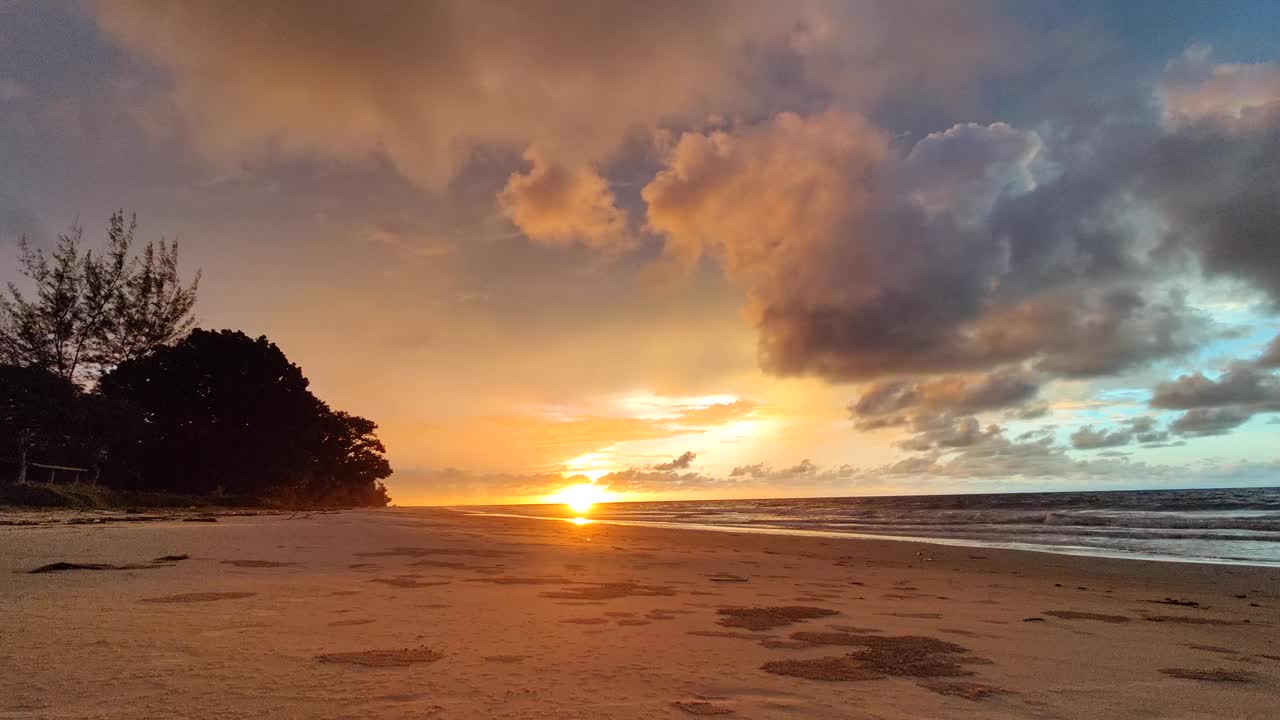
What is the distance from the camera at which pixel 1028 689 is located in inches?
159

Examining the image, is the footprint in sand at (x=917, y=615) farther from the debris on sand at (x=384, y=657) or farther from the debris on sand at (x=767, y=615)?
the debris on sand at (x=384, y=657)

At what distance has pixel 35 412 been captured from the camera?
3334 centimetres

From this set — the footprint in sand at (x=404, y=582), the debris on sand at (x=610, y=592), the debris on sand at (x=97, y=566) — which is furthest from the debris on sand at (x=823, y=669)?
the debris on sand at (x=97, y=566)

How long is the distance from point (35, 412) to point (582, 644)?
41.4 metres

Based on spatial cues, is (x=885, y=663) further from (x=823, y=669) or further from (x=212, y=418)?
(x=212, y=418)

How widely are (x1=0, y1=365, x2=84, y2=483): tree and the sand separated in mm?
31984

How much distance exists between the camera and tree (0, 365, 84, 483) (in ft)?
109

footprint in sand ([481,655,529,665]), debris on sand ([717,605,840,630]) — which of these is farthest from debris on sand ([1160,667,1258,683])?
footprint in sand ([481,655,529,665])

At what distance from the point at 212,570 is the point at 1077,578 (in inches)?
534

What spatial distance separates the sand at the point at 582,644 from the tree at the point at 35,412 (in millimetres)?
31984

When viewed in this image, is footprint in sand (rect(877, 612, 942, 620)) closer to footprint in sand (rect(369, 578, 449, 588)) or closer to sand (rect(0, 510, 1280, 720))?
sand (rect(0, 510, 1280, 720))

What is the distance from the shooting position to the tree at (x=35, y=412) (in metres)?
33.2

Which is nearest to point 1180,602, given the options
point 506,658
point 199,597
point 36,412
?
point 506,658

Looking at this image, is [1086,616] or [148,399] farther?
[148,399]
